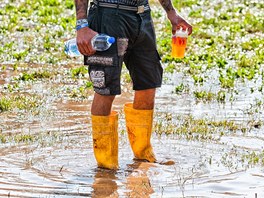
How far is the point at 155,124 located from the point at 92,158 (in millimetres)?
1240

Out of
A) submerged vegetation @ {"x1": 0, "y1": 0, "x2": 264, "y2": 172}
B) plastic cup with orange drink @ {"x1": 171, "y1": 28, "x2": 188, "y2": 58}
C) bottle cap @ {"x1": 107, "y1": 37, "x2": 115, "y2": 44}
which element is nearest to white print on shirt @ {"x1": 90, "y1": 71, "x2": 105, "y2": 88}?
bottle cap @ {"x1": 107, "y1": 37, "x2": 115, "y2": 44}

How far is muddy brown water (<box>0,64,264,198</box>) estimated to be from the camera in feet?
19.8

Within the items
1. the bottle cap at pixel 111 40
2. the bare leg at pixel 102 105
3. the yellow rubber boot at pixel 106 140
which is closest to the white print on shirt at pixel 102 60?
the bottle cap at pixel 111 40

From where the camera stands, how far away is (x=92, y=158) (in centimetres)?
688

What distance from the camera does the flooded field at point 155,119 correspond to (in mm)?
6207

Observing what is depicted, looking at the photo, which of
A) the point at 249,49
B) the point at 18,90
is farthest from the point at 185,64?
the point at 18,90

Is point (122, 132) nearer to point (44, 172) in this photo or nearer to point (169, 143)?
point (169, 143)

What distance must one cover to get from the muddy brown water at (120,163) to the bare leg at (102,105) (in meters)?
0.47

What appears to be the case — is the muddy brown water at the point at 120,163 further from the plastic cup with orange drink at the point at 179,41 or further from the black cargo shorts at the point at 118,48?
the plastic cup with orange drink at the point at 179,41

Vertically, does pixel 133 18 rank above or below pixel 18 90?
above

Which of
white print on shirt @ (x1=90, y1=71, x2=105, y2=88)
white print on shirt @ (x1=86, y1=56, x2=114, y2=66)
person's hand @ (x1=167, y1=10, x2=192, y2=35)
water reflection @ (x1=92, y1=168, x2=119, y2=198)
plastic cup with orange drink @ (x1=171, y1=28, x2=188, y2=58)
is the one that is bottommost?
water reflection @ (x1=92, y1=168, x2=119, y2=198)

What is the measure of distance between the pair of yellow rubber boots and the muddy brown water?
0.33 feet

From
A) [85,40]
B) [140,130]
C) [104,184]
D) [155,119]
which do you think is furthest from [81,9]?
[155,119]

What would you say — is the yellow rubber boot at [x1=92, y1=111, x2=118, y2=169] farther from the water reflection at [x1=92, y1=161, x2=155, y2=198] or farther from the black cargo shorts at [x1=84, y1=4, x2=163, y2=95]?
the black cargo shorts at [x1=84, y1=4, x2=163, y2=95]
